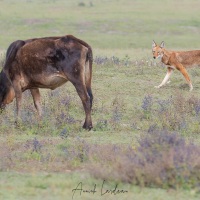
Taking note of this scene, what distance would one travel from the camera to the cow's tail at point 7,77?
1273cm

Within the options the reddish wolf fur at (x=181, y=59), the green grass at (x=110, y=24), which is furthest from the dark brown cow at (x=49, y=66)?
the green grass at (x=110, y=24)

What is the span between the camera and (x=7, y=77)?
12.9 m

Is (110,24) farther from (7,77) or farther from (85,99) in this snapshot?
(85,99)

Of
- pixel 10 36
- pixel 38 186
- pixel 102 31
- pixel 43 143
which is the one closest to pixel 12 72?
A: pixel 43 143

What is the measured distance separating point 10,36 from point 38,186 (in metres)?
21.9

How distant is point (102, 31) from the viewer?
32.0 m

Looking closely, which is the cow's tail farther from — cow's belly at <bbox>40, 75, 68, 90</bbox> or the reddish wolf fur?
the reddish wolf fur

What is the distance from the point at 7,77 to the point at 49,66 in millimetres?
876

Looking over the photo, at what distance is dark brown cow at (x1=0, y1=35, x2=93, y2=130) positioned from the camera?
12344mm

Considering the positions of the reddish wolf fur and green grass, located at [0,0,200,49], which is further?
green grass, located at [0,0,200,49]

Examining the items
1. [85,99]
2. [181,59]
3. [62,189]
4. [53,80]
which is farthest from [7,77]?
[181,59]
